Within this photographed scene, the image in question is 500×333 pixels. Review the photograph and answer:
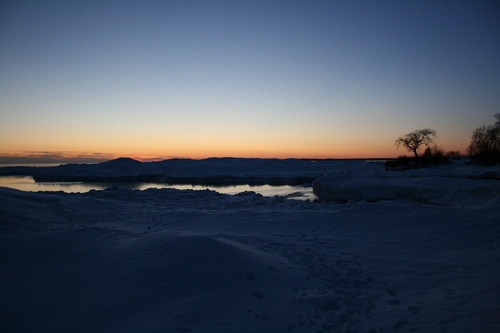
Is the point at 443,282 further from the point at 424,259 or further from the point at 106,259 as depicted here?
the point at 106,259

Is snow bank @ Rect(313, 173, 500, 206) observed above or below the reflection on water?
above

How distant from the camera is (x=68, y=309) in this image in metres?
3.26

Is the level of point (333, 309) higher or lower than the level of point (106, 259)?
lower

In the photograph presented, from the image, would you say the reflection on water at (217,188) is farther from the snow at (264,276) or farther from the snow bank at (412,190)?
the snow at (264,276)

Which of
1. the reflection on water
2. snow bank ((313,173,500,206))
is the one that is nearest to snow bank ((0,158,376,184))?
the reflection on water

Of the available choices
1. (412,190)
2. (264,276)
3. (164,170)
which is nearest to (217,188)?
(412,190)

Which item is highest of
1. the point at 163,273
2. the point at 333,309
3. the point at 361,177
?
the point at 361,177

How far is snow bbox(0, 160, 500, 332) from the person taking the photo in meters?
3.03

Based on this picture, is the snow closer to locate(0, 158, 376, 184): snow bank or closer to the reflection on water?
the reflection on water

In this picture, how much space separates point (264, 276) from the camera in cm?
409

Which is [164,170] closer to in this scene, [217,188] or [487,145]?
[217,188]

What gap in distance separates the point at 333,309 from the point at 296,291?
23.3 inches

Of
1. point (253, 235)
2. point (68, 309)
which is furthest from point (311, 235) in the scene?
point (68, 309)

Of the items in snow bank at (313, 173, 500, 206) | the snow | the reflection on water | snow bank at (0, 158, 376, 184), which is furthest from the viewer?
snow bank at (0, 158, 376, 184)
